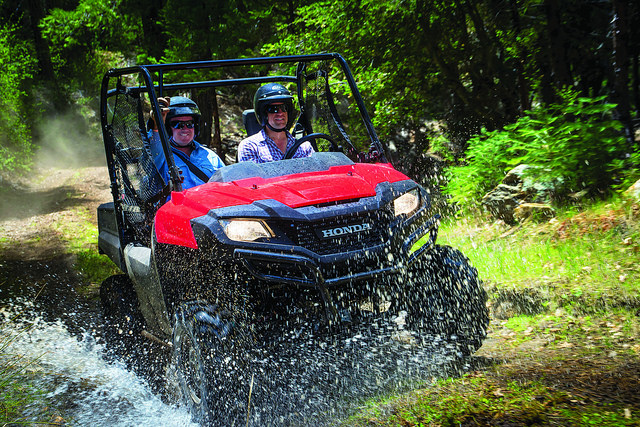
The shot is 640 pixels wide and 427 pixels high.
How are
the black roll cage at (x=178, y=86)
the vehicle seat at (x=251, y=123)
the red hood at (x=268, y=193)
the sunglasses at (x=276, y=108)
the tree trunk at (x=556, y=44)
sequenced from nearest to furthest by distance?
the red hood at (x=268, y=193) → the black roll cage at (x=178, y=86) → the sunglasses at (x=276, y=108) → the vehicle seat at (x=251, y=123) → the tree trunk at (x=556, y=44)

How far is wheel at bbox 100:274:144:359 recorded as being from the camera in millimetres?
5121

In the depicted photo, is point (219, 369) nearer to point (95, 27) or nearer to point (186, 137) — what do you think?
point (186, 137)

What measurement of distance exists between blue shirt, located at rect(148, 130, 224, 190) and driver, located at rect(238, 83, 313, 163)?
401mm

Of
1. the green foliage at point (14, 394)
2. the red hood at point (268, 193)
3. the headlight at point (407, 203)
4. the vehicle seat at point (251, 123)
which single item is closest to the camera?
the red hood at point (268, 193)

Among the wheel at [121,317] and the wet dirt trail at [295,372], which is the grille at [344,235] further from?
the wheel at [121,317]

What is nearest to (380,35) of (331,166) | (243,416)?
(331,166)

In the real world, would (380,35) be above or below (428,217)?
above

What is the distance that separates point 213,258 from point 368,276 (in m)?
0.83

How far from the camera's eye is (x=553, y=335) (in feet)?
12.9

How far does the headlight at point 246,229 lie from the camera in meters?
3.04

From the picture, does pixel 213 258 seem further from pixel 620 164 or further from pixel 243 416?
pixel 620 164

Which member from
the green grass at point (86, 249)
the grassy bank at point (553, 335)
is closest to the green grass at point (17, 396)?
the grassy bank at point (553, 335)

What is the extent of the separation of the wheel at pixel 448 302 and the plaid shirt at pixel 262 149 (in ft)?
5.61

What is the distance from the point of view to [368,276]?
311 cm
